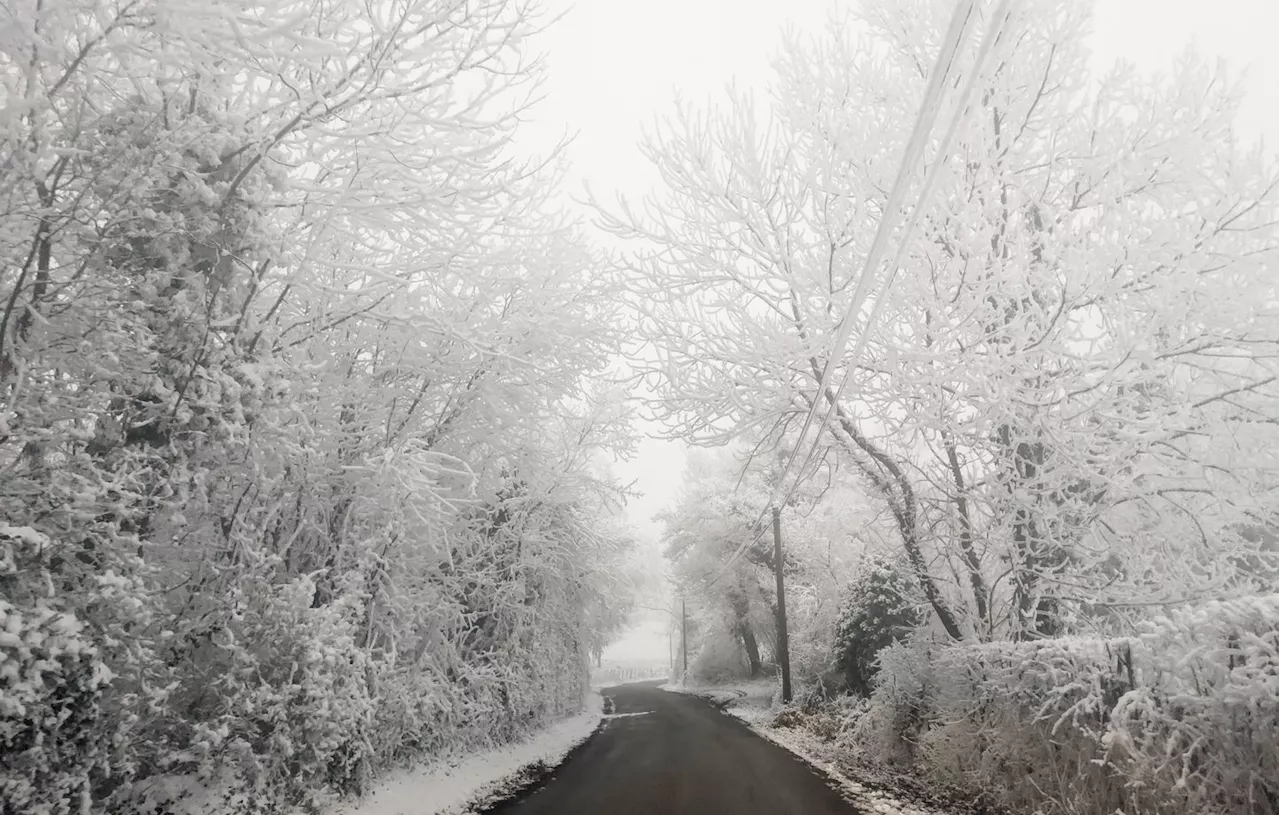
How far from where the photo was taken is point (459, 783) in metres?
8.55

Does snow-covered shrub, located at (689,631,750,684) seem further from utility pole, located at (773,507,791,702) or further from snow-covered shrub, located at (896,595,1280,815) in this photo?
snow-covered shrub, located at (896,595,1280,815)

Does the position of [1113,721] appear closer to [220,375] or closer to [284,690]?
[284,690]

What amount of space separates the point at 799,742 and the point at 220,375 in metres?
13.2

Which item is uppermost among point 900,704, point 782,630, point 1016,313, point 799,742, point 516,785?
point 1016,313

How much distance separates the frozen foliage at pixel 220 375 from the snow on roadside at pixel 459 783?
35 cm

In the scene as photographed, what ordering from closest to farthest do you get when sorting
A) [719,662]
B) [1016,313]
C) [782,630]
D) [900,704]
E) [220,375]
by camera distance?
[220,375]
[1016,313]
[900,704]
[782,630]
[719,662]

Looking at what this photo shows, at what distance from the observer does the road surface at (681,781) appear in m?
7.15

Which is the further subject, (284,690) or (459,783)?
(459,783)

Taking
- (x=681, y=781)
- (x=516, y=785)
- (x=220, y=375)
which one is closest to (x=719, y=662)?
(x=681, y=781)

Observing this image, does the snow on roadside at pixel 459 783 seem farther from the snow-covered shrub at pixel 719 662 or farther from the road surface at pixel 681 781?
the snow-covered shrub at pixel 719 662

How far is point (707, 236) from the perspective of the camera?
27.7 ft

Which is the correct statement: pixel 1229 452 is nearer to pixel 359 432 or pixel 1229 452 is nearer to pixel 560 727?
pixel 359 432

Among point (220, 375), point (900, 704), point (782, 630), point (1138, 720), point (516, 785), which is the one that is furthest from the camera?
point (782, 630)

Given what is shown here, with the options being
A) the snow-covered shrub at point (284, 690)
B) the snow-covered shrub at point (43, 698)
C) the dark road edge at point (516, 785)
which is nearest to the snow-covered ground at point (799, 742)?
the dark road edge at point (516, 785)
